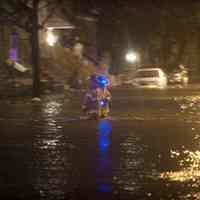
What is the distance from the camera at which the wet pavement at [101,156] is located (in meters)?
10.6

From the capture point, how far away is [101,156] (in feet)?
46.0

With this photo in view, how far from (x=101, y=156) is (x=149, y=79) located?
3494cm

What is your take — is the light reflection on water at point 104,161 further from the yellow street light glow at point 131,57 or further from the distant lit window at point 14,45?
the yellow street light glow at point 131,57

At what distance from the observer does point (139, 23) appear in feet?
215

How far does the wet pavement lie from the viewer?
10.6 m

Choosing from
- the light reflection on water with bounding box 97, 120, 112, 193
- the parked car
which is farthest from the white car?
the light reflection on water with bounding box 97, 120, 112, 193

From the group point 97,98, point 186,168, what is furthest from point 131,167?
point 97,98

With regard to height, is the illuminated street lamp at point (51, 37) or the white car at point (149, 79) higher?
the illuminated street lamp at point (51, 37)

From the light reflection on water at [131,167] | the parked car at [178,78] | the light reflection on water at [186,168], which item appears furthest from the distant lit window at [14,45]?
the light reflection on water at [186,168]

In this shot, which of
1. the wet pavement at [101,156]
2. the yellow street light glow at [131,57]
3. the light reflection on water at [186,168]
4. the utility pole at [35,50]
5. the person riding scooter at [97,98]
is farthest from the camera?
the yellow street light glow at [131,57]

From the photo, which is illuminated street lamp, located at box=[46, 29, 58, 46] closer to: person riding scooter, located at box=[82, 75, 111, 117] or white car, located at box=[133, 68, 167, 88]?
white car, located at box=[133, 68, 167, 88]

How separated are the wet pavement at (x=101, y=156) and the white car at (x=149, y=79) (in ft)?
77.4

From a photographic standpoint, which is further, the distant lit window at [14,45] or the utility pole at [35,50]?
the distant lit window at [14,45]

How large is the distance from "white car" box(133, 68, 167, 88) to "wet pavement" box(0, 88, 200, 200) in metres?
23.6
